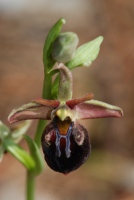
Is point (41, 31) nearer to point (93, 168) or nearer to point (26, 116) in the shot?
point (93, 168)

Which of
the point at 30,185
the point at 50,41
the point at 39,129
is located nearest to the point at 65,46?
the point at 50,41

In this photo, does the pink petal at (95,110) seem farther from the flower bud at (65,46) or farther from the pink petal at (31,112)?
the flower bud at (65,46)

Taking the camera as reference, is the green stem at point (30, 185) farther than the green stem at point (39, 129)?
Yes

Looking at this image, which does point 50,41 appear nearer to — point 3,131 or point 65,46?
point 65,46

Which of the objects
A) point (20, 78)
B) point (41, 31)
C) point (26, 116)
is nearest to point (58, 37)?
point (26, 116)

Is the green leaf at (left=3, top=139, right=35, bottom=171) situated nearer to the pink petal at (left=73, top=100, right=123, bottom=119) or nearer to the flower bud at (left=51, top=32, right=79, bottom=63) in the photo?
the pink petal at (left=73, top=100, right=123, bottom=119)

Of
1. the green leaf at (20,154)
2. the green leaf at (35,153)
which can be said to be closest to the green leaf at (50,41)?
the green leaf at (35,153)
